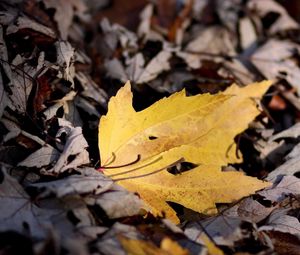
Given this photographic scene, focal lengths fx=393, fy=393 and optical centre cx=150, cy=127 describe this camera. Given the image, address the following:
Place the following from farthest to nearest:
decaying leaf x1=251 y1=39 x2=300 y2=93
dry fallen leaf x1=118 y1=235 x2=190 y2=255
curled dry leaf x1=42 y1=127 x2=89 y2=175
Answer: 1. decaying leaf x1=251 y1=39 x2=300 y2=93
2. curled dry leaf x1=42 y1=127 x2=89 y2=175
3. dry fallen leaf x1=118 y1=235 x2=190 y2=255

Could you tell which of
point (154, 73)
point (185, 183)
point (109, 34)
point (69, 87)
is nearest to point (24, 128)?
point (69, 87)

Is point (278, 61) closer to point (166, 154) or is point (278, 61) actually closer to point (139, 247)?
point (166, 154)

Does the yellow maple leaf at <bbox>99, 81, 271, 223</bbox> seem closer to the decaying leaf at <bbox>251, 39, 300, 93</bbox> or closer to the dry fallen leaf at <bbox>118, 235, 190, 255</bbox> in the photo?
the dry fallen leaf at <bbox>118, 235, 190, 255</bbox>

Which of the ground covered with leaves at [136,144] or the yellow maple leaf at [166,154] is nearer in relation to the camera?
the ground covered with leaves at [136,144]

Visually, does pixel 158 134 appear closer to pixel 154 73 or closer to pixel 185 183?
pixel 185 183

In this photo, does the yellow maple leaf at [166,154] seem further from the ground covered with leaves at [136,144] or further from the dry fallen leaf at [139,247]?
the dry fallen leaf at [139,247]

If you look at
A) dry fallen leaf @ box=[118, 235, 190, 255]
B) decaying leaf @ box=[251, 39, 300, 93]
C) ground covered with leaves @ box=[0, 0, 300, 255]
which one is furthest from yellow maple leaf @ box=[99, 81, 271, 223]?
decaying leaf @ box=[251, 39, 300, 93]

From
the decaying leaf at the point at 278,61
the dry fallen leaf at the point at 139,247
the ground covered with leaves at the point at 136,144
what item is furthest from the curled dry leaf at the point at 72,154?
the decaying leaf at the point at 278,61

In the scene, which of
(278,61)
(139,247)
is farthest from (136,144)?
(278,61)
